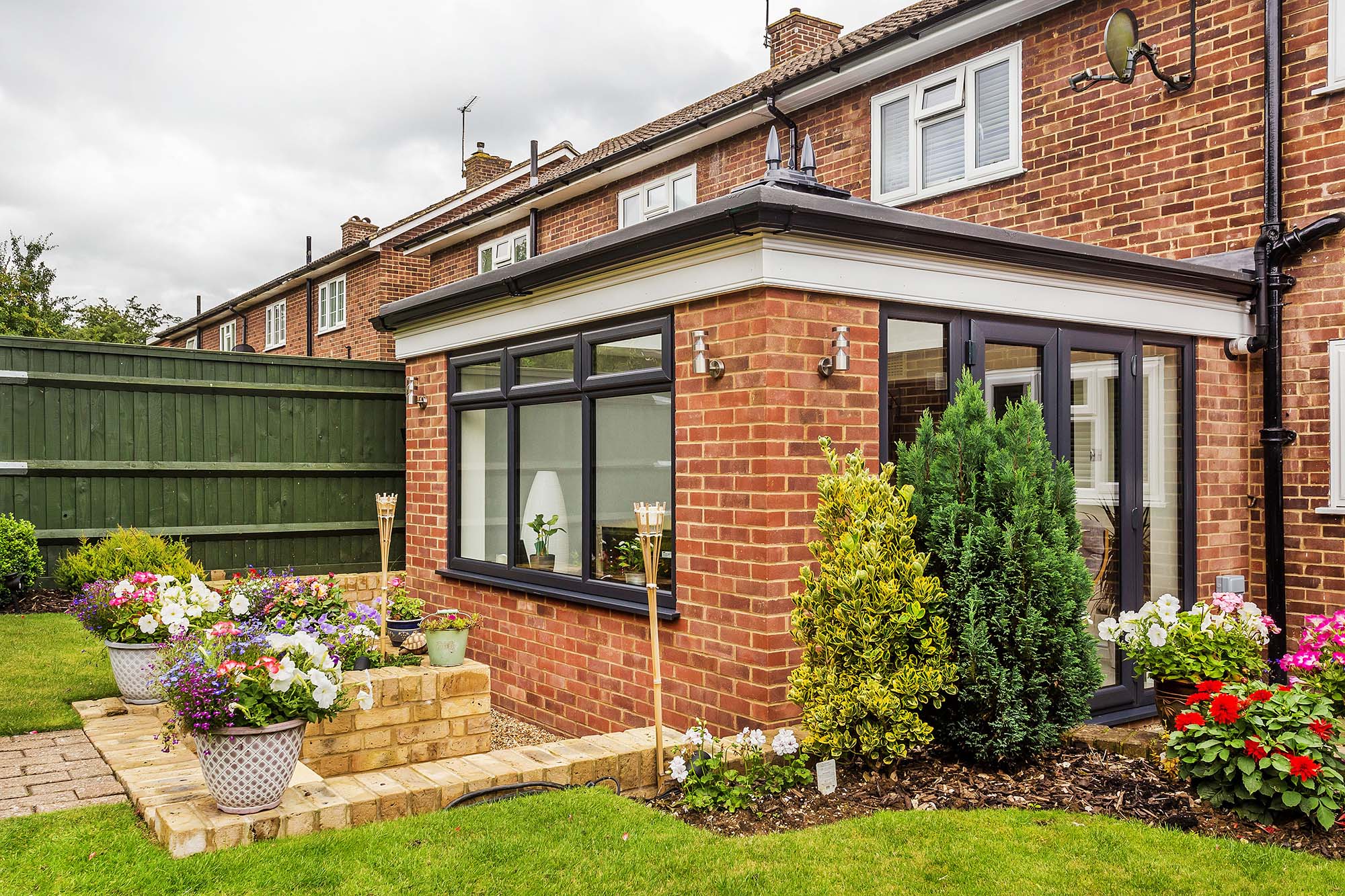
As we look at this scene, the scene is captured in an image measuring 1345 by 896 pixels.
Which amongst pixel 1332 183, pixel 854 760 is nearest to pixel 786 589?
pixel 854 760

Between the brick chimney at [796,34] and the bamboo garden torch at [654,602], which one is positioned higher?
the brick chimney at [796,34]

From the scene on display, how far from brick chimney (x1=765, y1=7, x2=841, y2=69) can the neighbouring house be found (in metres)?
5.41

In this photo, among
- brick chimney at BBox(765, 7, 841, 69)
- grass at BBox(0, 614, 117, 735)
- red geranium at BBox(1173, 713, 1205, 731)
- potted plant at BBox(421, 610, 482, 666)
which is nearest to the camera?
red geranium at BBox(1173, 713, 1205, 731)

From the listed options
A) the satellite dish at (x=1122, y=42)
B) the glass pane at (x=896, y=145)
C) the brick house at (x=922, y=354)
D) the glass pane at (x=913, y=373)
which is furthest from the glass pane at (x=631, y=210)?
the glass pane at (x=913, y=373)

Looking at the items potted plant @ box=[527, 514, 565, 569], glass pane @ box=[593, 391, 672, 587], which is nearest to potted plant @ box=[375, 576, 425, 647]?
potted plant @ box=[527, 514, 565, 569]

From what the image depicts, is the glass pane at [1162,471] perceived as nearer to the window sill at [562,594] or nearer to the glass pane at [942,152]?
the window sill at [562,594]

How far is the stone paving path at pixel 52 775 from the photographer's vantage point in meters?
4.29

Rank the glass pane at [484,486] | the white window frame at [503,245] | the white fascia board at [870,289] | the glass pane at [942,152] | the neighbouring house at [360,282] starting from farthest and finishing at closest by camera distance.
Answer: the neighbouring house at [360,282]
the white window frame at [503,245]
the glass pane at [942,152]
the glass pane at [484,486]
the white fascia board at [870,289]

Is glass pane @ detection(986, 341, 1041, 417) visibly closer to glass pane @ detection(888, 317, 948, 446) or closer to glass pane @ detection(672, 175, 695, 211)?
glass pane @ detection(888, 317, 948, 446)

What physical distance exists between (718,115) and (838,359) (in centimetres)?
768

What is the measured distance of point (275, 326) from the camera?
2606cm

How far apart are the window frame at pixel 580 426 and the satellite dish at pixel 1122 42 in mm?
4435

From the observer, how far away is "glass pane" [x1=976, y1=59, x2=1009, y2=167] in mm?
9188

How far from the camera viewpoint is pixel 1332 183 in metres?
6.78
